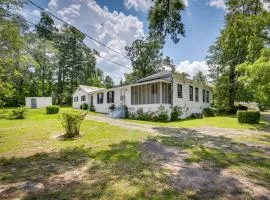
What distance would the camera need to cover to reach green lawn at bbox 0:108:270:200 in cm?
369

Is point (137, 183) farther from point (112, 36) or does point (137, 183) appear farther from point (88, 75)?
point (88, 75)

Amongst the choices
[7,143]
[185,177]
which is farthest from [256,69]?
[7,143]

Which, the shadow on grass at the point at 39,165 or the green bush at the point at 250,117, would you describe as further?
the green bush at the point at 250,117

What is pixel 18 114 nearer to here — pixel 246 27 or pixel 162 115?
pixel 162 115

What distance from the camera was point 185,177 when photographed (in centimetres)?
443

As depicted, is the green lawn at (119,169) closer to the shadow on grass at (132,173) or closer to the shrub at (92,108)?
the shadow on grass at (132,173)

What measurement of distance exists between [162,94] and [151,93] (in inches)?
53.8

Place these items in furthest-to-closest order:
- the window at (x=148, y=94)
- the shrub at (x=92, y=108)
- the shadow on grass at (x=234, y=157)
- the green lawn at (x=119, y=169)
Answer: the shrub at (x=92, y=108)
the window at (x=148, y=94)
the shadow on grass at (x=234, y=157)
the green lawn at (x=119, y=169)

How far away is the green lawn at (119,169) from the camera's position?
12.1 feet

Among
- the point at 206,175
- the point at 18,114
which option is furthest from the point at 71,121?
the point at 18,114

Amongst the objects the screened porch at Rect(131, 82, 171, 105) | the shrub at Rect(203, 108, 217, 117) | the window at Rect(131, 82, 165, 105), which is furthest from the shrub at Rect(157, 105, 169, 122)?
the shrub at Rect(203, 108, 217, 117)

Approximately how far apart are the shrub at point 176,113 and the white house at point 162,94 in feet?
1.30

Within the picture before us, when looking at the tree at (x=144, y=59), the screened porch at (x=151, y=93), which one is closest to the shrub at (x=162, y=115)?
the screened porch at (x=151, y=93)

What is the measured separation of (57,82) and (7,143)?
42.1m
